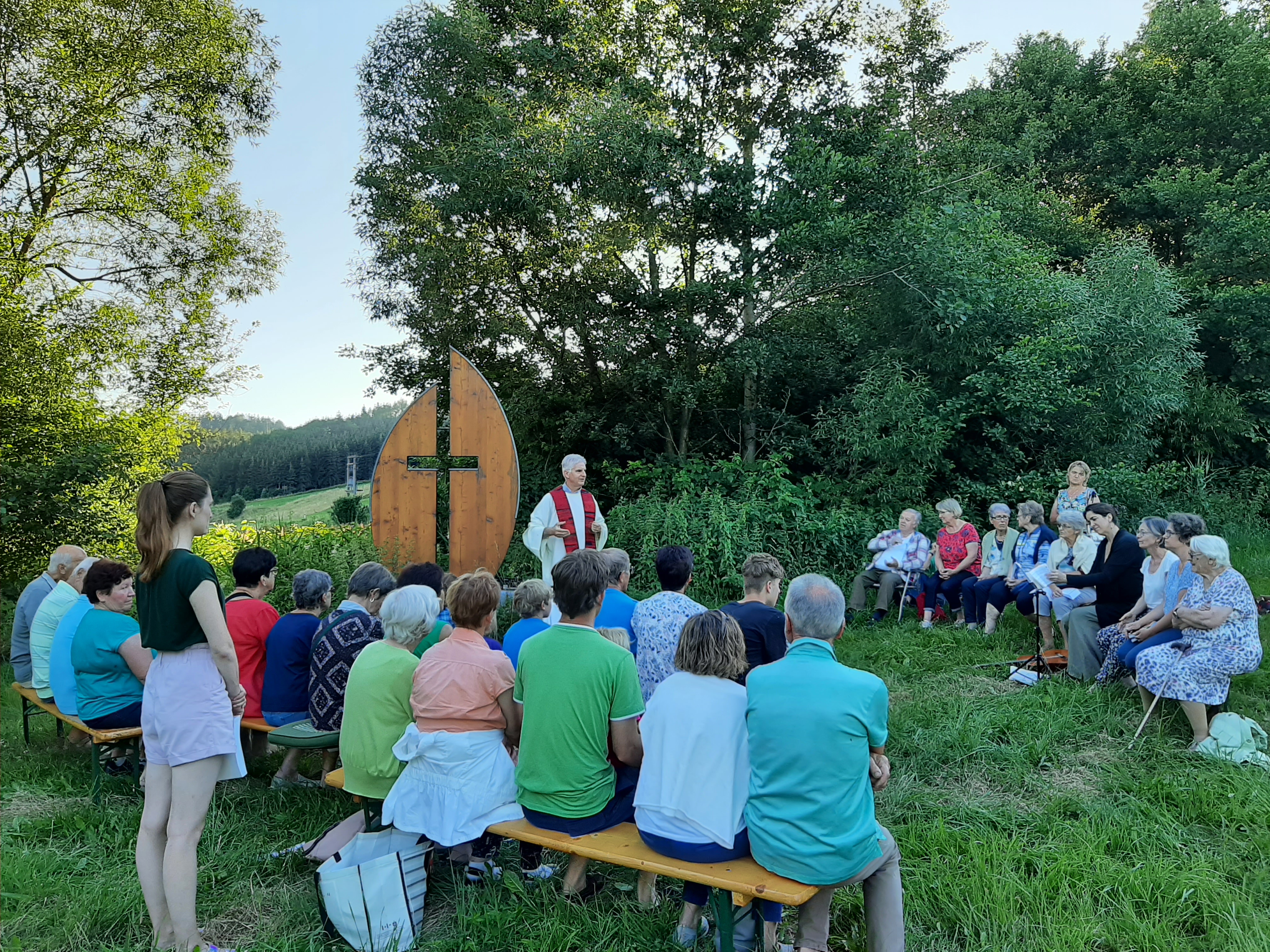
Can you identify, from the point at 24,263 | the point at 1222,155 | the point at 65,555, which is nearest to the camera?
the point at 65,555

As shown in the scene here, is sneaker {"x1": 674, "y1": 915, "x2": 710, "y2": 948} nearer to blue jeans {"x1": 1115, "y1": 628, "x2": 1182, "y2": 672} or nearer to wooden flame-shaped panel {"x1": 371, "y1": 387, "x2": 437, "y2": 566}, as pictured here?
blue jeans {"x1": 1115, "y1": 628, "x2": 1182, "y2": 672}

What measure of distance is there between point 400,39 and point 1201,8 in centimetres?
1485

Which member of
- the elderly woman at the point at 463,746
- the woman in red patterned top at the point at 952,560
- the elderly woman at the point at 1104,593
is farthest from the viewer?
the woman in red patterned top at the point at 952,560

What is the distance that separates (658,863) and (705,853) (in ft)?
0.53

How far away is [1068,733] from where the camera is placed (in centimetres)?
455

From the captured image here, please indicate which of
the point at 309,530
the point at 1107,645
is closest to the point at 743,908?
the point at 1107,645

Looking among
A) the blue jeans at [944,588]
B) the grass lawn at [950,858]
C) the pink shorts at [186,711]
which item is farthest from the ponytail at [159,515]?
the blue jeans at [944,588]

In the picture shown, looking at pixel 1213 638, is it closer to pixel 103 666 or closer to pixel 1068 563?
pixel 1068 563

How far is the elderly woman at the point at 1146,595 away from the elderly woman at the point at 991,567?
1.58 metres

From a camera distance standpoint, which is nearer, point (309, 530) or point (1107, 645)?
point (1107, 645)

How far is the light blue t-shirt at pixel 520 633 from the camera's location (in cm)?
367

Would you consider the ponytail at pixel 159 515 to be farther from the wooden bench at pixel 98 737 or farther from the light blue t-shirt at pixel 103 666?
the wooden bench at pixel 98 737

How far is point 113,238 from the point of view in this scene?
1098 centimetres

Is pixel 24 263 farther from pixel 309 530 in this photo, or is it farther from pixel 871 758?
pixel 871 758
